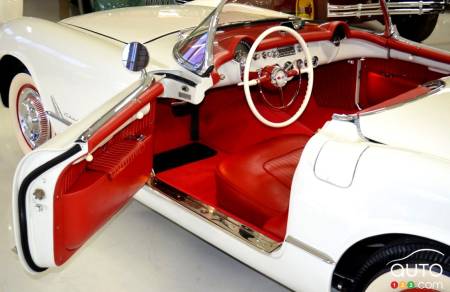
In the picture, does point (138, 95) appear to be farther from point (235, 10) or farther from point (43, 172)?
point (235, 10)

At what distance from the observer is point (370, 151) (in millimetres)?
1729

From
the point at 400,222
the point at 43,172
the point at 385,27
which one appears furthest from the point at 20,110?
the point at 400,222

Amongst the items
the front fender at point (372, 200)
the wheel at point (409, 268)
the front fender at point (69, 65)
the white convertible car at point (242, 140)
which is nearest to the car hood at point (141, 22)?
the white convertible car at point (242, 140)

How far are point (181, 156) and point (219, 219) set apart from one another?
32.0 inches

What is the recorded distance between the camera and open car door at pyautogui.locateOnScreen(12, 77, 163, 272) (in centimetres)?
181

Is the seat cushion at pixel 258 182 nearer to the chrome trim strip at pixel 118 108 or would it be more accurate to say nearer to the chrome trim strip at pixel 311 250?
the chrome trim strip at pixel 311 250

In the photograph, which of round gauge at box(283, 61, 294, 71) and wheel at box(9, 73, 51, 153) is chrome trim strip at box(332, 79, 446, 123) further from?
wheel at box(9, 73, 51, 153)

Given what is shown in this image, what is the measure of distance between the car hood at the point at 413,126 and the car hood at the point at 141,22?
1.29m

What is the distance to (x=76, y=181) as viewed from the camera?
1987 millimetres

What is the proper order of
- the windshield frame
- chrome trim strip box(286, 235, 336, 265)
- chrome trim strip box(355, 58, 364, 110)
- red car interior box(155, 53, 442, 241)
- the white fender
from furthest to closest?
the white fender → chrome trim strip box(355, 58, 364, 110) → red car interior box(155, 53, 442, 241) → the windshield frame → chrome trim strip box(286, 235, 336, 265)

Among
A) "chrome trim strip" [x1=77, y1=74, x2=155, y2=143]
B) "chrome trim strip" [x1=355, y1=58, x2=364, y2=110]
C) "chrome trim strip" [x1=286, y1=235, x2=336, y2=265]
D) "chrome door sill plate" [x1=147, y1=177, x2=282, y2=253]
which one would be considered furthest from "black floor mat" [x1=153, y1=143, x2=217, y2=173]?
"chrome trim strip" [x1=286, y1=235, x2=336, y2=265]

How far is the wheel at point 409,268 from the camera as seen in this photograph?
164 centimetres

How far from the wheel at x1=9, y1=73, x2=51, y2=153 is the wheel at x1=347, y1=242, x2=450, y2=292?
1.99 m

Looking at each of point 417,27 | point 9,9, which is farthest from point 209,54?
point 417,27
